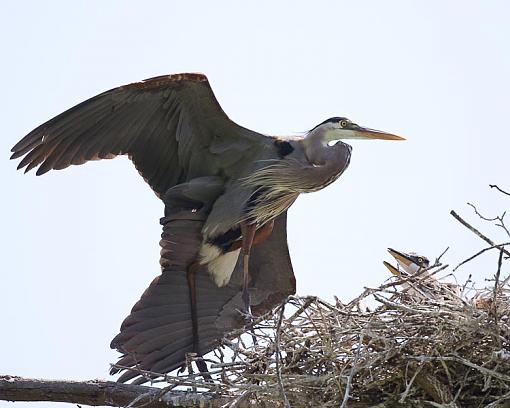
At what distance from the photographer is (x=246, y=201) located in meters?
8.65

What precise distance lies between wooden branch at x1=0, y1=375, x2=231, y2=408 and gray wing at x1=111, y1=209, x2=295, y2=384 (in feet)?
2.95

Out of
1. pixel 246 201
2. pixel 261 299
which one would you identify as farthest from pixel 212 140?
pixel 261 299

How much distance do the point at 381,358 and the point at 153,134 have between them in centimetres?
267

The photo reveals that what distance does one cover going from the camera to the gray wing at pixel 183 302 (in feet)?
27.9

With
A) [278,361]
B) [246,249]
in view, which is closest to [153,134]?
[246,249]

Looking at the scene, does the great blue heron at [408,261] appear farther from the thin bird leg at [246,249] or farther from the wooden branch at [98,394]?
the wooden branch at [98,394]

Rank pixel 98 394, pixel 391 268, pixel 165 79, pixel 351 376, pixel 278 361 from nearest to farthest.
A: 1. pixel 351 376
2. pixel 278 361
3. pixel 98 394
4. pixel 165 79
5. pixel 391 268

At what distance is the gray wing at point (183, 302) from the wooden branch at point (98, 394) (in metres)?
0.90

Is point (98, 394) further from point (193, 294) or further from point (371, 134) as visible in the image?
point (371, 134)

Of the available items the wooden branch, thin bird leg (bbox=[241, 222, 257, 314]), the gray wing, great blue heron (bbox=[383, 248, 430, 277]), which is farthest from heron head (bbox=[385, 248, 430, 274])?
the wooden branch

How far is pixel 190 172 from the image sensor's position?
8820 millimetres

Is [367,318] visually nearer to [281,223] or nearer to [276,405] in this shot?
[276,405]

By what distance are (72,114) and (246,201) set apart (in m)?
1.16

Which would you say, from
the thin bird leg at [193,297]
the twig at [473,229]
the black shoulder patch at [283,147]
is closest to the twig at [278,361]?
the twig at [473,229]
